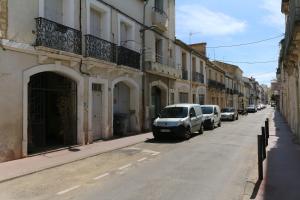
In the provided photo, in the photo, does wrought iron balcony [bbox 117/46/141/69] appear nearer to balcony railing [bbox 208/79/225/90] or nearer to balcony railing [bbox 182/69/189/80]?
balcony railing [bbox 182/69/189/80]

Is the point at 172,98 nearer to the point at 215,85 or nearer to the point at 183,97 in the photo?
the point at 183,97

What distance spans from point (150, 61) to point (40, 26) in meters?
9.95

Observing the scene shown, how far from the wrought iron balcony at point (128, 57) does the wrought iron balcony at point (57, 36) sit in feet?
11.3

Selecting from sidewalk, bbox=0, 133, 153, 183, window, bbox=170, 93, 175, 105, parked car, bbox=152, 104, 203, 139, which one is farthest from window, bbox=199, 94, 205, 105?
sidewalk, bbox=0, 133, 153, 183

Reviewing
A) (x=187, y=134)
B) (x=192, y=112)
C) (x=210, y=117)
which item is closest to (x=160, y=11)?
(x=210, y=117)

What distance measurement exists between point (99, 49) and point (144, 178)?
854 cm

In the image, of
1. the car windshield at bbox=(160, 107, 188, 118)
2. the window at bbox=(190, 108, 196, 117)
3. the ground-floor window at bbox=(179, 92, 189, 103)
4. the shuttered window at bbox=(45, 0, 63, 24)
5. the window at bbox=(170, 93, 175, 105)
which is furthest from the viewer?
the ground-floor window at bbox=(179, 92, 189, 103)

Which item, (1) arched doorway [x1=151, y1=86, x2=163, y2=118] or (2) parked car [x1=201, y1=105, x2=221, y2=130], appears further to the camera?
(1) arched doorway [x1=151, y1=86, x2=163, y2=118]

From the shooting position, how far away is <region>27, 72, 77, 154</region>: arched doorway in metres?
13.2

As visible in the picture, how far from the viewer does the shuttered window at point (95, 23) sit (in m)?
16.4

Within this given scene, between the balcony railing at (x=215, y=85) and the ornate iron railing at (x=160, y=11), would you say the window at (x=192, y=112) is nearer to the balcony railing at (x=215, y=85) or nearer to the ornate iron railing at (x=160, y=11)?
the ornate iron railing at (x=160, y=11)

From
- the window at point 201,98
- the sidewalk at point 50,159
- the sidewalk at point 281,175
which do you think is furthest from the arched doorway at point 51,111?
the window at point 201,98

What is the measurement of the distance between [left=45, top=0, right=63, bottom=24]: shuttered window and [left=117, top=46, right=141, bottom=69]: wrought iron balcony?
411 centimetres

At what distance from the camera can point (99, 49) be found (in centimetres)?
1576
